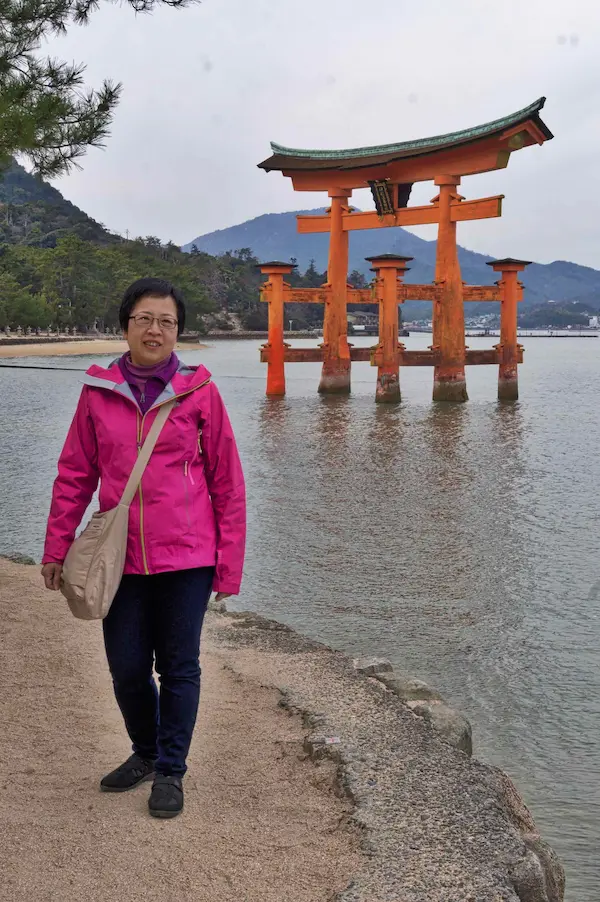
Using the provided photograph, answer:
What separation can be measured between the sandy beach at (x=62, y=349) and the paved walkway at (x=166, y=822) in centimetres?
4434

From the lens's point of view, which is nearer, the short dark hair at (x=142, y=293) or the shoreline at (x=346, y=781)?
the shoreline at (x=346, y=781)

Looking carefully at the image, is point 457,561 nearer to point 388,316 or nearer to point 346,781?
point 346,781

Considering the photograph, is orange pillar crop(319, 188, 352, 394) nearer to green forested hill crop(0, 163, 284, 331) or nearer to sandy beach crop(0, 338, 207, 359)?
green forested hill crop(0, 163, 284, 331)

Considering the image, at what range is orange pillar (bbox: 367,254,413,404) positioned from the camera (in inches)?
792

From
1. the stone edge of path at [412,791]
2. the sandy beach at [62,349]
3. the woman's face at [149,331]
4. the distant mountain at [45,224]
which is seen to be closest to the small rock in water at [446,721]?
the stone edge of path at [412,791]

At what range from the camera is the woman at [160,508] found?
Answer: 8.75 ft

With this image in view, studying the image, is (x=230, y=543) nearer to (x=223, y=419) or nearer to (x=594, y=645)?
(x=223, y=419)

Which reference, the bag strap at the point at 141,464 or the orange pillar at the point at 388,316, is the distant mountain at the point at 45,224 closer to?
the orange pillar at the point at 388,316

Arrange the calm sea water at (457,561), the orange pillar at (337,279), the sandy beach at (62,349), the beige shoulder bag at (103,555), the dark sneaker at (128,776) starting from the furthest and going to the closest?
1. the sandy beach at (62,349)
2. the orange pillar at (337,279)
3. the calm sea water at (457,561)
4. the dark sneaker at (128,776)
5. the beige shoulder bag at (103,555)

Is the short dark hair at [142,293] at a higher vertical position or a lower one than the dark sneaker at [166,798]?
higher

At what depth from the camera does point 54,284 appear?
60.1 metres

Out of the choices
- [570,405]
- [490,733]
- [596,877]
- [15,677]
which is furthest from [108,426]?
[570,405]

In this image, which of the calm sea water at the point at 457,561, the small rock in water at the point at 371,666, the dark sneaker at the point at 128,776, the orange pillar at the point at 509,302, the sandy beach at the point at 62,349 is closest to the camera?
the dark sneaker at the point at 128,776

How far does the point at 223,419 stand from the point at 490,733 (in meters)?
2.60
